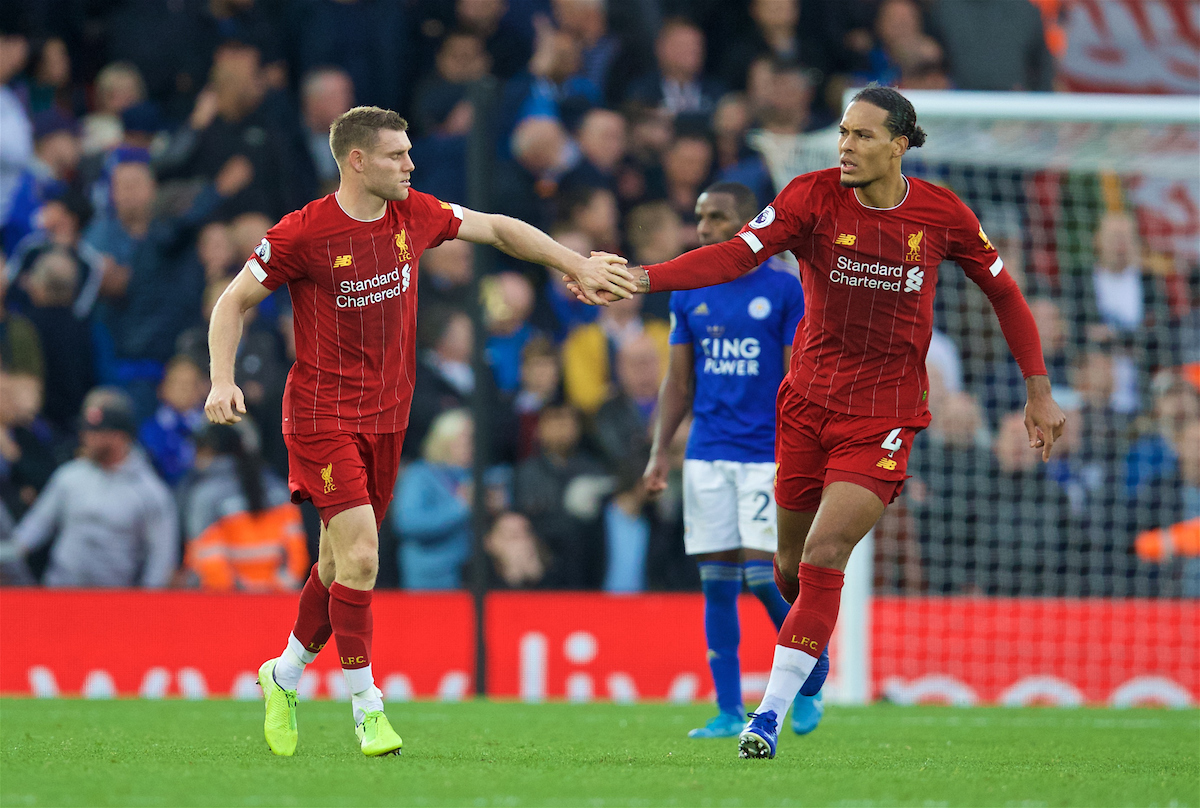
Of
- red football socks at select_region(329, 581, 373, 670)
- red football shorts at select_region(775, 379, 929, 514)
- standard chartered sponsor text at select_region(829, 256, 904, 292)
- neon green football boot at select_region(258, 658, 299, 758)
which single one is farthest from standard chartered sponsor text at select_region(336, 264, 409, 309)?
standard chartered sponsor text at select_region(829, 256, 904, 292)

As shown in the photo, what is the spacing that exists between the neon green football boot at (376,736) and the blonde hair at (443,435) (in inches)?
179

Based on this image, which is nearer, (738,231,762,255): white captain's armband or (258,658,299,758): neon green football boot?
(738,231,762,255): white captain's armband

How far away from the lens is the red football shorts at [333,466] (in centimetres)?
579

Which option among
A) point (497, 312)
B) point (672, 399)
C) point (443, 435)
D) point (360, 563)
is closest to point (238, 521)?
point (443, 435)

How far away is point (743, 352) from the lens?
7.31 meters

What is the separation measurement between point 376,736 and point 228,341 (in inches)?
61.5

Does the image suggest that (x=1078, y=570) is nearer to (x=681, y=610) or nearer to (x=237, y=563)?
(x=681, y=610)

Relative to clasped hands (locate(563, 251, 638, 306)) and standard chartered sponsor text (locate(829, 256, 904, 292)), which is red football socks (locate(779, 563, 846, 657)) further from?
clasped hands (locate(563, 251, 638, 306))

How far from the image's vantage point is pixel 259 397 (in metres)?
10.3

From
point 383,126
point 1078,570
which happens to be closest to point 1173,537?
point 1078,570

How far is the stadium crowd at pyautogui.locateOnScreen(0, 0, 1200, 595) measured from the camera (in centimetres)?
1020

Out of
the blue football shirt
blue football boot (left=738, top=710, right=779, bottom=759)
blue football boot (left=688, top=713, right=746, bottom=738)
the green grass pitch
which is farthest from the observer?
the blue football shirt

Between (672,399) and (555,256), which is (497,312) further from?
(555,256)

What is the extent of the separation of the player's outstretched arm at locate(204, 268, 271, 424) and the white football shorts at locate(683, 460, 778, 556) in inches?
95.4
